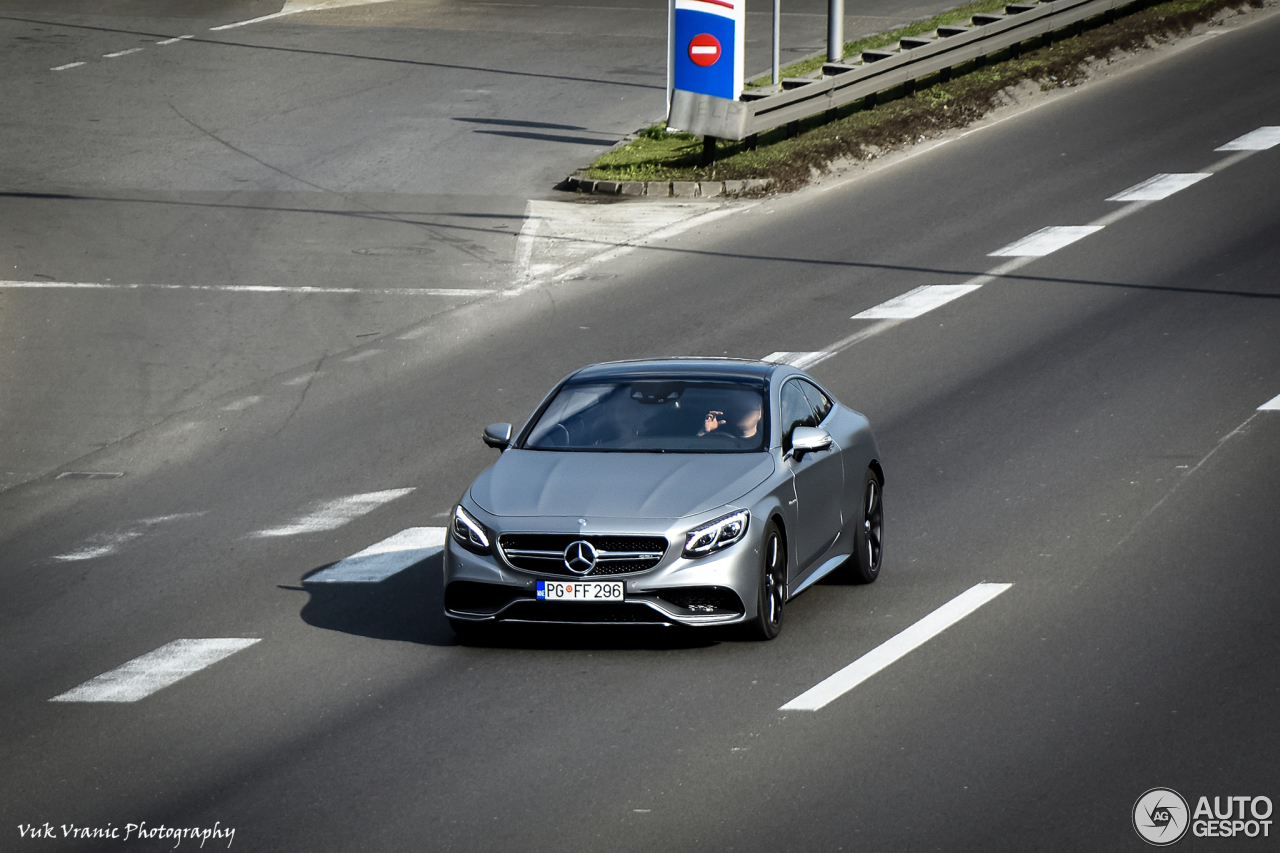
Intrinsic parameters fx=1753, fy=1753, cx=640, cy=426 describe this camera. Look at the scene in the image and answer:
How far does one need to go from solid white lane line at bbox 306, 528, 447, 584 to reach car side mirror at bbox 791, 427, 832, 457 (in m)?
2.95

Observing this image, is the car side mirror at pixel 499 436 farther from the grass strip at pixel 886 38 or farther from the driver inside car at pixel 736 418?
the grass strip at pixel 886 38

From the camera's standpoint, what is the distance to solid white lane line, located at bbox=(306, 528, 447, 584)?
1138 centimetres

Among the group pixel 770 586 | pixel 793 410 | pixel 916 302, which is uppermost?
pixel 793 410

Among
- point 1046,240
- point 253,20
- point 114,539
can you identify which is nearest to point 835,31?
point 1046,240

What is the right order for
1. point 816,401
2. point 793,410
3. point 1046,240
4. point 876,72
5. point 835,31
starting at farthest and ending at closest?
point 835,31, point 876,72, point 1046,240, point 816,401, point 793,410

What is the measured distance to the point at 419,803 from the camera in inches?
285

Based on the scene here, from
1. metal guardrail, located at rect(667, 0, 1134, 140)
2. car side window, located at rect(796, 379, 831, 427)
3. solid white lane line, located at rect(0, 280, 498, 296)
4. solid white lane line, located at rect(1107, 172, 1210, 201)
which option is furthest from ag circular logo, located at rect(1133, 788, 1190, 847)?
metal guardrail, located at rect(667, 0, 1134, 140)

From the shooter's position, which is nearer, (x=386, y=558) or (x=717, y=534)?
(x=717, y=534)

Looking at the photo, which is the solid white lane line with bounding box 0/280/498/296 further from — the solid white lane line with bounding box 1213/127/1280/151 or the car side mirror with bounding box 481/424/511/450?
the solid white lane line with bounding box 1213/127/1280/151

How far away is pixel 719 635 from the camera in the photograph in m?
9.77

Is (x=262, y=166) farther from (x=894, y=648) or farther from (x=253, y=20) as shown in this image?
(x=894, y=648)

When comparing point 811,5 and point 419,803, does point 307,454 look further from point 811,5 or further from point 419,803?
point 811,5

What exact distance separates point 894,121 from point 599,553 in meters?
18.3

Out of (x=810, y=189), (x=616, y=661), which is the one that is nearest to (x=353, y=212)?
(x=810, y=189)
